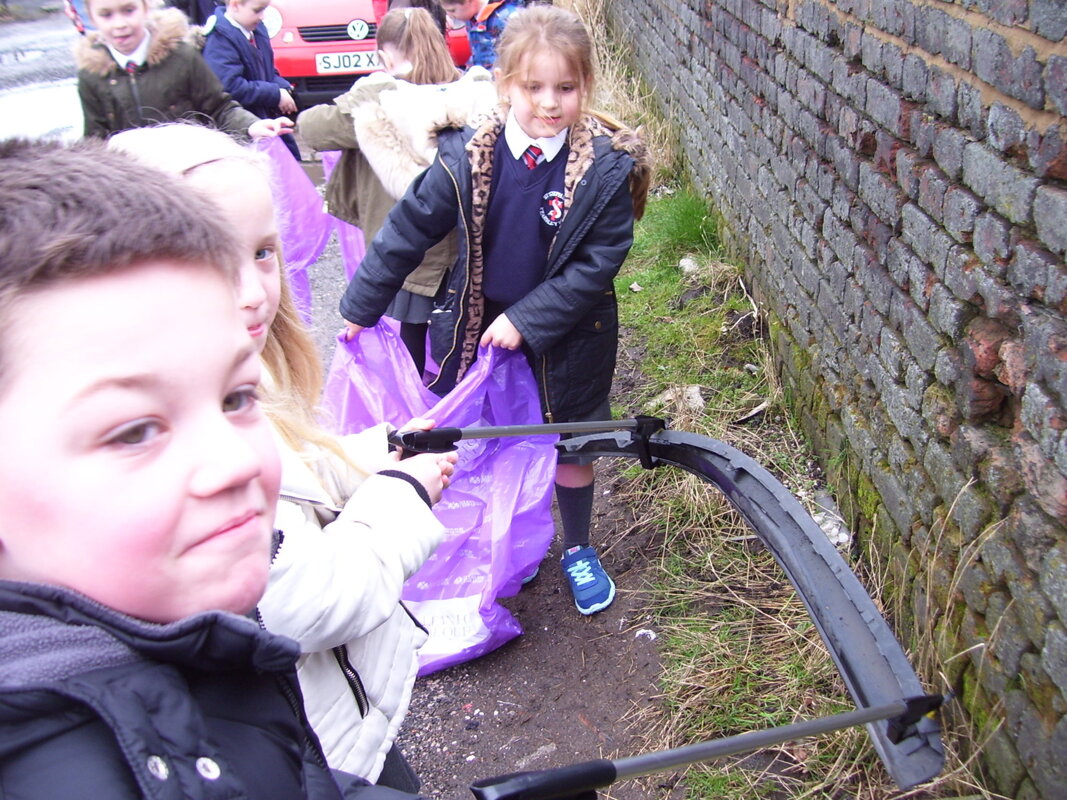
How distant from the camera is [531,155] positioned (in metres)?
2.90

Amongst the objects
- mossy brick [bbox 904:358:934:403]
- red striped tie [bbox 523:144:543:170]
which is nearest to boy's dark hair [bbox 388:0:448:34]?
red striped tie [bbox 523:144:543:170]

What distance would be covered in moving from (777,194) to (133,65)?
3467 mm

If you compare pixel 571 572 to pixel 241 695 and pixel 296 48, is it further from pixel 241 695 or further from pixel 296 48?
pixel 296 48

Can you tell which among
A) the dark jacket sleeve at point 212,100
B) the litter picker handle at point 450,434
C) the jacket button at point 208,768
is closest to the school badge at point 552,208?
the litter picker handle at point 450,434

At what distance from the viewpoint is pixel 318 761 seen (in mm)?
1015

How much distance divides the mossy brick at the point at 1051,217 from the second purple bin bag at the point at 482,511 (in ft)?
4.77

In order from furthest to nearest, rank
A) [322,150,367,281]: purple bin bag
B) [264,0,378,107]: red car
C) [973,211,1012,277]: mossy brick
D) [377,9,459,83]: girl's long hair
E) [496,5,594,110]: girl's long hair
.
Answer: [264,0,378,107]: red car
[322,150,367,281]: purple bin bag
[377,9,459,83]: girl's long hair
[496,5,594,110]: girl's long hair
[973,211,1012,277]: mossy brick

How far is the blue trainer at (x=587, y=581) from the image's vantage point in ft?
10.2

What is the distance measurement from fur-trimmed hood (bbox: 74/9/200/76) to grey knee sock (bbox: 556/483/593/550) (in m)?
3.51

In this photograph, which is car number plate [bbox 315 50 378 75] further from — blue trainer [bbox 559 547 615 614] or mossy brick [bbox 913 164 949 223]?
mossy brick [bbox 913 164 949 223]

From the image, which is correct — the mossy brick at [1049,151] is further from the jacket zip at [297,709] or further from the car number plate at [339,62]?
the car number plate at [339,62]

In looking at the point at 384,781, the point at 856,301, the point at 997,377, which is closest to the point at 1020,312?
the point at 997,377

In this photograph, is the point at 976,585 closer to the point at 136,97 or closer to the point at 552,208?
the point at 552,208

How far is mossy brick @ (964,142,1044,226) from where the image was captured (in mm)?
1843
